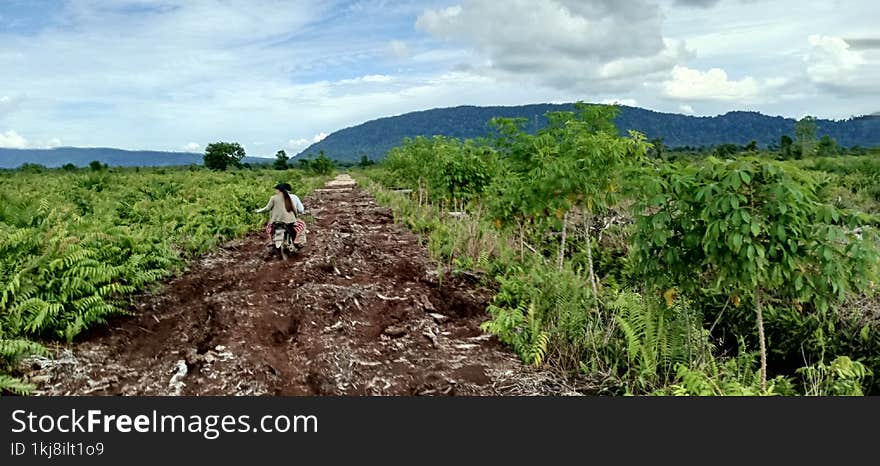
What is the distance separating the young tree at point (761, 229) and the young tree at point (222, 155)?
271ft

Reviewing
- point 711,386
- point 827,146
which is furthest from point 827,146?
point 711,386

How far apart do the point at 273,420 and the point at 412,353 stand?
185 cm

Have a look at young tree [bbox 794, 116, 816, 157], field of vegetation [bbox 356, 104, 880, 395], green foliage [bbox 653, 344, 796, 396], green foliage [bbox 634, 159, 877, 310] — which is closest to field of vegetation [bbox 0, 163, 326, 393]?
field of vegetation [bbox 356, 104, 880, 395]

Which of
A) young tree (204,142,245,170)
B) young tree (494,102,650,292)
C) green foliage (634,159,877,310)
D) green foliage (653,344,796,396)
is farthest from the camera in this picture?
young tree (204,142,245,170)

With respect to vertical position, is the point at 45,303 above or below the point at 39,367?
above

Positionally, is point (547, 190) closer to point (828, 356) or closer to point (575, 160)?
point (575, 160)

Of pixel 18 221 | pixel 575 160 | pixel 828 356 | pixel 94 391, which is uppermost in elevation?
Result: pixel 575 160

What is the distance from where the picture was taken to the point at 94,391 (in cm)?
454

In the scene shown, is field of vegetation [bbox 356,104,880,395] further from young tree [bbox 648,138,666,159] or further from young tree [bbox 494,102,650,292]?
young tree [bbox 648,138,666,159]

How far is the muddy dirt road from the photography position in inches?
187

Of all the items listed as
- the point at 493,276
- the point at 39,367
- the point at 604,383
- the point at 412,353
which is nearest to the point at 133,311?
the point at 39,367

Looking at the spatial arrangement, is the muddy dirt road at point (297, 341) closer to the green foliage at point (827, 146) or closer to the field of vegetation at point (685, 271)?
the field of vegetation at point (685, 271)

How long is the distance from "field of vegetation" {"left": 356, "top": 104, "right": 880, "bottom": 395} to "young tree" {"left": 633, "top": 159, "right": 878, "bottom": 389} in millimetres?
13

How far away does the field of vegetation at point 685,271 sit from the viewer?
3742 millimetres
